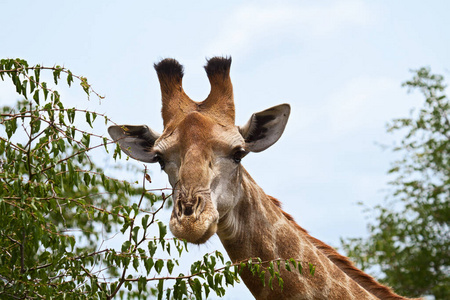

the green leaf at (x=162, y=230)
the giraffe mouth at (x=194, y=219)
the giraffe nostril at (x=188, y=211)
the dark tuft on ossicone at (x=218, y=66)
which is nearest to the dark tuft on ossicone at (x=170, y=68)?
the dark tuft on ossicone at (x=218, y=66)

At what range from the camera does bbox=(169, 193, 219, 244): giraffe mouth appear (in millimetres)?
4719

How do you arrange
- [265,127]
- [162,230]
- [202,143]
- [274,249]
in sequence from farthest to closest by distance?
[265,127] → [274,249] → [202,143] → [162,230]

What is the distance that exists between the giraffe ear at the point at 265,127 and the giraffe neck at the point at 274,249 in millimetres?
267

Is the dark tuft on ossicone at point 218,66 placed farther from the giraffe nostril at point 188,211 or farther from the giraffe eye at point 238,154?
the giraffe nostril at point 188,211

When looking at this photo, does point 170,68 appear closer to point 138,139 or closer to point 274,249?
point 138,139

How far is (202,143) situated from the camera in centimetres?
532

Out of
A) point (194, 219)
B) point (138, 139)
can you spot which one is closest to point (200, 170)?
point (194, 219)

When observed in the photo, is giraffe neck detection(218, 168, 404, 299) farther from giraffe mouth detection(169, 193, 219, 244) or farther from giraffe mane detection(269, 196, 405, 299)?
giraffe mouth detection(169, 193, 219, 244)

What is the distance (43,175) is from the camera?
4.87 meters

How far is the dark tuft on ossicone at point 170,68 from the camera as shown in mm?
6113

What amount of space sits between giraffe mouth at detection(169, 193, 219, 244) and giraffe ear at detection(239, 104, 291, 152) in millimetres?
960

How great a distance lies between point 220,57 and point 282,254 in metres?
1.78

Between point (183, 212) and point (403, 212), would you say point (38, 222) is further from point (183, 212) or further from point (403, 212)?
point (403, 212)

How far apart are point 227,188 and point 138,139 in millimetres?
1098
